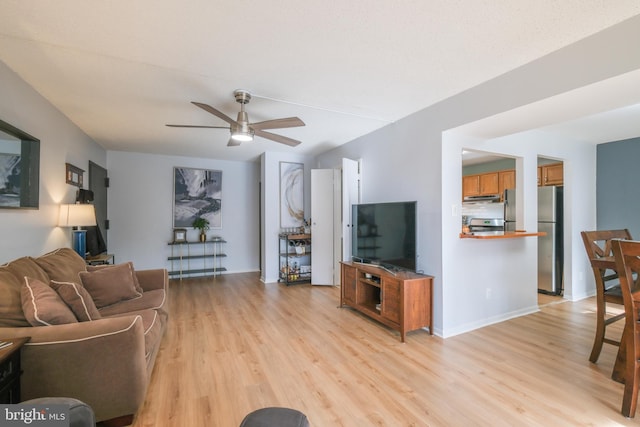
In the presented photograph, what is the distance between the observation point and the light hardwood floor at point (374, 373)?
1.76m

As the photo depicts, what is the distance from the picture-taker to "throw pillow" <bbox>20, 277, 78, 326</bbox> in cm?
152

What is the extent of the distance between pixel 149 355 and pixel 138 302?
751 mm

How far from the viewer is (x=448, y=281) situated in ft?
9.63

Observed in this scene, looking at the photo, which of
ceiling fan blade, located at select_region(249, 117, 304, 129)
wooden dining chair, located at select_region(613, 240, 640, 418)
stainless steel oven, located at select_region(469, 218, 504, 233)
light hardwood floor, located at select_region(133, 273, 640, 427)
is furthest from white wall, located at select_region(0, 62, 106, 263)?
stainless steel oven, located at select_region(469, 218, 504, 233)

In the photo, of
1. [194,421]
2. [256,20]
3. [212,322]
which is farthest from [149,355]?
[256,20]

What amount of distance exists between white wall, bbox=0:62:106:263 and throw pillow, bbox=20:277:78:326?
2.78 feet

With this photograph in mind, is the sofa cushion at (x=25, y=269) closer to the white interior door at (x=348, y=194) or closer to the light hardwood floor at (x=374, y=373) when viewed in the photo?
the light hardwood floor at (x=374, y=373)

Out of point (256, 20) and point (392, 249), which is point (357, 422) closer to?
point (392, 249)

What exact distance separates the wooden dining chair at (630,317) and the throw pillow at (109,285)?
3.70 meters

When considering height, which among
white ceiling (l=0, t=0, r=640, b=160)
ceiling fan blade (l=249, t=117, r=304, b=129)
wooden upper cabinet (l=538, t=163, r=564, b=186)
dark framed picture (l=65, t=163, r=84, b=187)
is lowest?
dark framed picture (l=65, t=163, r=84, b=187)

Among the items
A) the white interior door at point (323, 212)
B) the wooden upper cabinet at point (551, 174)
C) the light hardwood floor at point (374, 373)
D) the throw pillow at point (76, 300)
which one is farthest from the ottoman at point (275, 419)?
the wooden upper cabinet at point (551, 174)

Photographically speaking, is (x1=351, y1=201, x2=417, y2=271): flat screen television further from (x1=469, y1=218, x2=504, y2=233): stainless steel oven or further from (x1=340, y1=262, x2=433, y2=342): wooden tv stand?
(x1=469, y1=218, x2=504, y2=233): stainless steel oven

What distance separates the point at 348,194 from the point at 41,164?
338 cm

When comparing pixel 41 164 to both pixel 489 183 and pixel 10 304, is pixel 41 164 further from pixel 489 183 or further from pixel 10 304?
pixel 489 183
